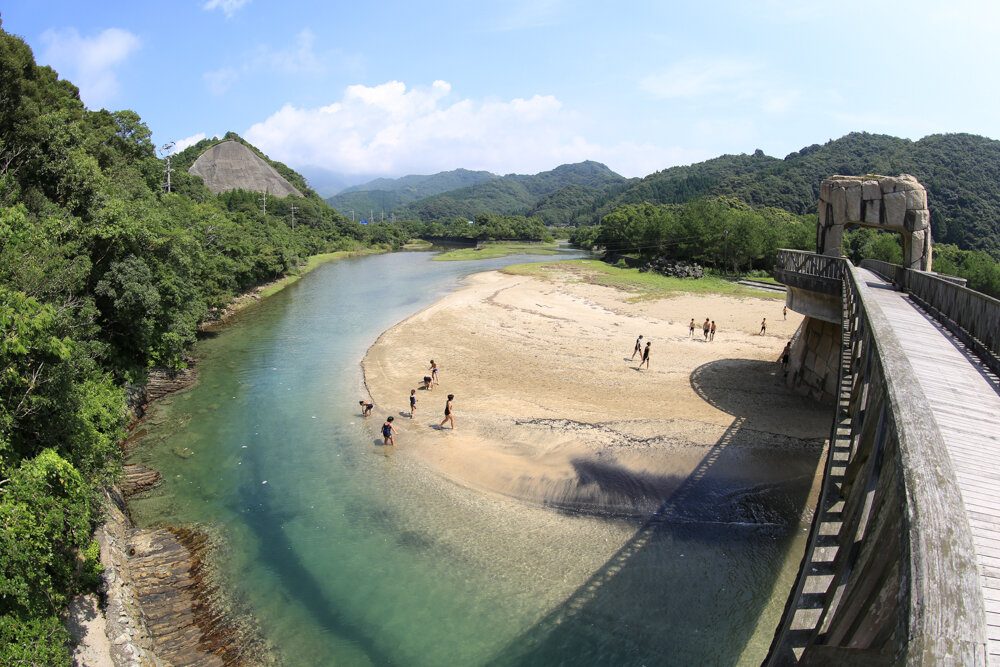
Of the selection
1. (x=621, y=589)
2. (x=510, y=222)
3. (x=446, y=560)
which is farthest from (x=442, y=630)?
(x=510, y=222)

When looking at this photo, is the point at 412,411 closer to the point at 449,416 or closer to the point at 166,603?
the point at 449,416

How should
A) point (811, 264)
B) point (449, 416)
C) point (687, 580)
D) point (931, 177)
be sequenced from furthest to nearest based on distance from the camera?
point (931, 177), point (811, 264), point (449, 416), point (687, 580)

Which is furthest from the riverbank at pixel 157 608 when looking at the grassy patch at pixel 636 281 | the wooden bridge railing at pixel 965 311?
the grassy patch at pixel 636 281

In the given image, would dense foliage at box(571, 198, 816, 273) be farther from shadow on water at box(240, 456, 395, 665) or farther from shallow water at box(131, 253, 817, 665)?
shadow on water at box(240, 456, 395, 665)

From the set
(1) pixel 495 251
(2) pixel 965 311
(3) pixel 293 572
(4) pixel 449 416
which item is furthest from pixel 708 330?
(1) pixel 495 251

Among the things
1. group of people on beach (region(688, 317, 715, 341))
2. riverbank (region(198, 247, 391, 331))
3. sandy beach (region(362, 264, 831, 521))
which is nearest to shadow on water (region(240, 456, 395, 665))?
sandy beach (region(362, 264, 831, 521))

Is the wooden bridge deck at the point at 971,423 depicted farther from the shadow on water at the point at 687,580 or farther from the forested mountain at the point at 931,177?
the forested mountain at the point at 931,177

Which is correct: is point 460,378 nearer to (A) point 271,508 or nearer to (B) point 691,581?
(A) point 271,508
